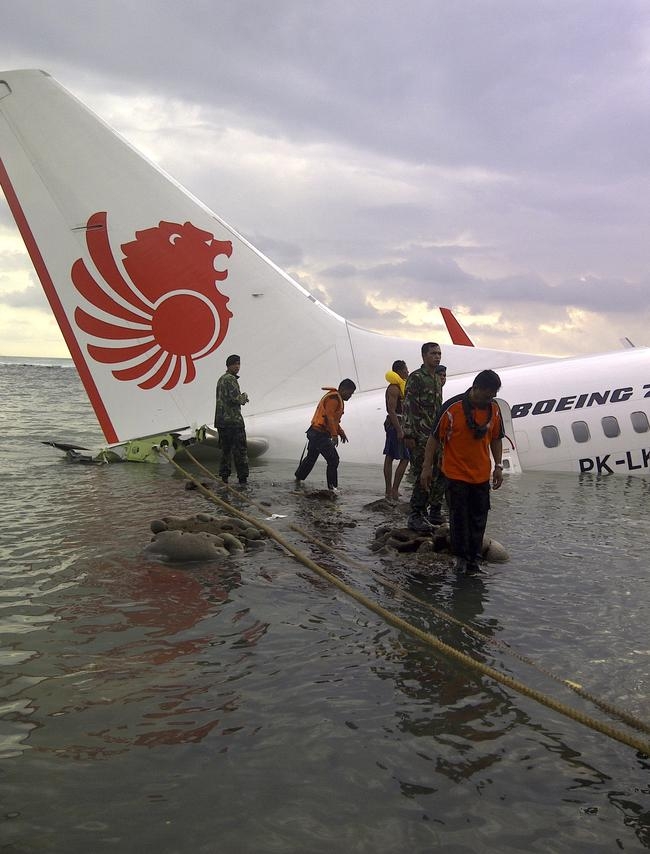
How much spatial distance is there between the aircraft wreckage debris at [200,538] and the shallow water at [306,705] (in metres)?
0.22

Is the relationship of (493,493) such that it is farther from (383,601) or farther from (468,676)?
(468,676)

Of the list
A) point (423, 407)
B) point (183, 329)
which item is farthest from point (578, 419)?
point (183, 329)

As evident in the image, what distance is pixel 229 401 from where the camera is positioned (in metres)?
10.9

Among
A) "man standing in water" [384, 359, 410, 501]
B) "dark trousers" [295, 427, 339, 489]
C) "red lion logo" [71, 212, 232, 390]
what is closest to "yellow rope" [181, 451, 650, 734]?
"man standing in water" [384, 359, 410, 501]

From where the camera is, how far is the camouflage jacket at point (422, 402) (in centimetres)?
812

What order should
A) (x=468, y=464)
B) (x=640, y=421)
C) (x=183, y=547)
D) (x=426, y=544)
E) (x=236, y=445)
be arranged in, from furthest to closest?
(x=640, y=421) → (x=236, y=445) → (x=426, y=544) → (x=183, y=547) → (x=468, y=464)

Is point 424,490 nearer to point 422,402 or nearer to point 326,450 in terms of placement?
point 422,402

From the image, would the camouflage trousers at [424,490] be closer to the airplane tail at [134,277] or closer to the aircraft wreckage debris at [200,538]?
the aircraft wreckage debris at [200,538]

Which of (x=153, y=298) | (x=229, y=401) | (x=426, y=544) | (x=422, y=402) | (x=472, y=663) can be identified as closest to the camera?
(x=472, y=663)

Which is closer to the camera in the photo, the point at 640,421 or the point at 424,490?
the point at 424,490

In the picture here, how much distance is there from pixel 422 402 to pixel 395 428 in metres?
2.14

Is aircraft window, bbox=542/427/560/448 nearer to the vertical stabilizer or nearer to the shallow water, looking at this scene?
the vertical stabilizer

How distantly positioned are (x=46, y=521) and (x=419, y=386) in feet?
14.6

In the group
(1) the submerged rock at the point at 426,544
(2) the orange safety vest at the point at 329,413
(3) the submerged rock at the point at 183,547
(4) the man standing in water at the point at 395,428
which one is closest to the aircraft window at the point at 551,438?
(4) the man standing in water at the point at 395,428
